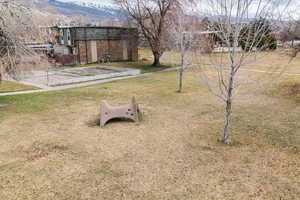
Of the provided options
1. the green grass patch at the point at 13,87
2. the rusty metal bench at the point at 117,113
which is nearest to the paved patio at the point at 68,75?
the green grass patch at the point at 13,87

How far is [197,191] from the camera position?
4.20 metres

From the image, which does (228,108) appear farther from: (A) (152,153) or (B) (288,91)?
(B) (288,91)

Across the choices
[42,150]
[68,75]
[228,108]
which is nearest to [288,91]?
[228,108]

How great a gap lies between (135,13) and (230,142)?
17.8 metres

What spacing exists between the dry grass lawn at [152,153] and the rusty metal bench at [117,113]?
0.24 meters

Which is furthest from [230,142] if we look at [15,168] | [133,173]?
[15,168]

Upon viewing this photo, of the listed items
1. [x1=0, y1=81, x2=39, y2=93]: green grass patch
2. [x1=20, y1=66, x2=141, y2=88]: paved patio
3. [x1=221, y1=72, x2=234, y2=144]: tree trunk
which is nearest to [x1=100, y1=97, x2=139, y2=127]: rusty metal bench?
[x1=221, y1=72, x2=234, y2=144]: tree trunk

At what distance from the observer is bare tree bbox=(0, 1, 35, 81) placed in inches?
330

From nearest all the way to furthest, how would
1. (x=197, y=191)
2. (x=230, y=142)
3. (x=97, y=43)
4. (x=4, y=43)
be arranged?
(x=197, y=191) < (x=230, y=142) < (x=4, y=43) < (x=97, y=43)

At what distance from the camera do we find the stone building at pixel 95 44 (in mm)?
22828

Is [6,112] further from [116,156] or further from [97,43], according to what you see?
[97,43]

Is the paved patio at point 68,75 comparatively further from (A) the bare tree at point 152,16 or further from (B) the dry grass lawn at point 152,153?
(B) the dry grass lawn at point 152,153

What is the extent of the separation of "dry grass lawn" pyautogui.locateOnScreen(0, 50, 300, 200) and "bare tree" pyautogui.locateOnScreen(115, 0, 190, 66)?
12053 millimetres

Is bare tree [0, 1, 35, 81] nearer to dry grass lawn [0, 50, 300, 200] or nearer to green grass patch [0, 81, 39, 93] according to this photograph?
dry grass lawn [0, 50, 300, 200]
